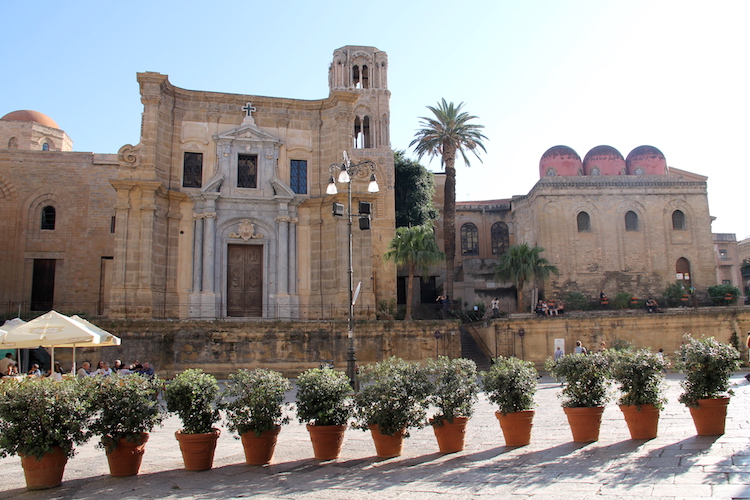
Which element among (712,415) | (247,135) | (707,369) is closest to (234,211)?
(247,135)

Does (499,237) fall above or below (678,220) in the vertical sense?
above

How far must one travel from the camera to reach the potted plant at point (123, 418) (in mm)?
8039

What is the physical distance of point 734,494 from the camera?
6133 mm

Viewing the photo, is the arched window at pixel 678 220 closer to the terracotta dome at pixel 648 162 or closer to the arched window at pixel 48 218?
the terracotta dome at pixel 648 162

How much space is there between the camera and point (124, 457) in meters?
8.20

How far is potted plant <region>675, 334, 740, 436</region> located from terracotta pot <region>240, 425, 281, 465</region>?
576 centimetres

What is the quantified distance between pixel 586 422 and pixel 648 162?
3620 centimetres

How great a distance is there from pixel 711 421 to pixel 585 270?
30479 millimetres

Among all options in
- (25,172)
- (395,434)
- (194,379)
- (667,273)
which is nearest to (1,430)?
(194,379)

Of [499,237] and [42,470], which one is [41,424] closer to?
[42,470]

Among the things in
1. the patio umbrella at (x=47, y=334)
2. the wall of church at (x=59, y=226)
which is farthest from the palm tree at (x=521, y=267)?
the patio umbrella at (x=47, y=334)

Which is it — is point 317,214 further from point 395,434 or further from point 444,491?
point 444,491

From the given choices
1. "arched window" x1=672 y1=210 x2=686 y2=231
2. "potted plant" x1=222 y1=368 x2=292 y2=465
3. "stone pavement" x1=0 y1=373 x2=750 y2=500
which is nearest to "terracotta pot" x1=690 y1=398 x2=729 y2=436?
"stone pavement" x1=0 y1=373 x2=750 y2=500

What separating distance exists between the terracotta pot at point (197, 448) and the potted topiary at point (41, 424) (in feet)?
3.91
